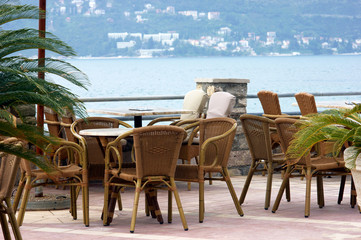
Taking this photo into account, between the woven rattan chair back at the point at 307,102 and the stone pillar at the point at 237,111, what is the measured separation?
2.85 ft

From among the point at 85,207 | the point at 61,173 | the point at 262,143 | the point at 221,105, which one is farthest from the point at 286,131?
the point at 221,105

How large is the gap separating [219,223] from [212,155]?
0.62 metres

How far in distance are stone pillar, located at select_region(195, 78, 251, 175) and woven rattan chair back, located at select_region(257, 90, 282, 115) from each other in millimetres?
412

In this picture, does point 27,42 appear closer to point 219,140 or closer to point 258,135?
point 219,140

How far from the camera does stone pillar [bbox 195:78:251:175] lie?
29.2 ft

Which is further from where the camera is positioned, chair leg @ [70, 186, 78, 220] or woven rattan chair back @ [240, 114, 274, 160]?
woven rattan chair back @ [240, 114, 274, 160]

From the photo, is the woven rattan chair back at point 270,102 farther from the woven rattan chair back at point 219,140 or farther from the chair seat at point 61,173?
the chair seat at point 61,173

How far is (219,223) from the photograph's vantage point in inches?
224

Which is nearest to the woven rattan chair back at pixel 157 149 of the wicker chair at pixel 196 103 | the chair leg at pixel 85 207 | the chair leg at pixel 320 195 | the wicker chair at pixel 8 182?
the chair leg at pixel 85 207

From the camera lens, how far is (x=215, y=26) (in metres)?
63.7

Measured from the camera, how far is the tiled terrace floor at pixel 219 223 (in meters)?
5.23

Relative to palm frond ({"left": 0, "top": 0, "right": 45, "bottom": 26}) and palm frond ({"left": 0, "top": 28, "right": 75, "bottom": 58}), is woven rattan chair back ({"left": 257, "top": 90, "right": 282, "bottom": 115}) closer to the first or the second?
palm frond ({"left": 0, "top": 28, "right": 75, "bottom": 58})

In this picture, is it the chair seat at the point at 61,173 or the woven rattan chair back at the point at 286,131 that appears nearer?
the chair seat at the point at 61,173

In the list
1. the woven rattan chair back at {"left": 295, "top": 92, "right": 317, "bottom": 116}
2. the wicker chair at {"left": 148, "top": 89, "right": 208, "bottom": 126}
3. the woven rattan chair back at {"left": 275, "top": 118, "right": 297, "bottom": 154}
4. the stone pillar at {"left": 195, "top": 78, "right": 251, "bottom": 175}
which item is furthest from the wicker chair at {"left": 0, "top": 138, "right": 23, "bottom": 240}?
the stone pillar at {"left": 195, "top": 78, "right": 251, "bottom": 175}
